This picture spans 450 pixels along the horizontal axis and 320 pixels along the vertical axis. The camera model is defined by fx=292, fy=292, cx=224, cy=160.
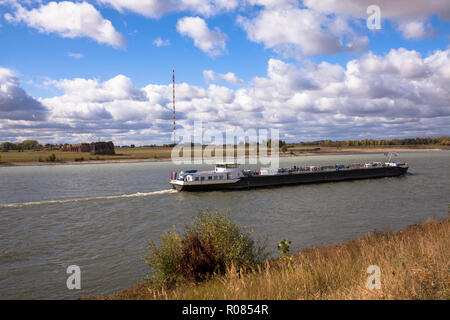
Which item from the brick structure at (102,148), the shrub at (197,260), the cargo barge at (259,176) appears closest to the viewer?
the shrub at (197,260)

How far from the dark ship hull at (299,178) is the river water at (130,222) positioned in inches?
99.8

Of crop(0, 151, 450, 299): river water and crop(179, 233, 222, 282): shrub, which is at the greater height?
crop(179, 233, 222, 282): shrub

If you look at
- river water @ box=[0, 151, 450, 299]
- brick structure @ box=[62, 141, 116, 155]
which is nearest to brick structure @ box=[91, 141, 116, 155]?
brick structure @ box=[62, 141, 116, 155]

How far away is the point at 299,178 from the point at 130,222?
37.8m

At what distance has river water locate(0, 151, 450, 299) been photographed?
15.9 meters

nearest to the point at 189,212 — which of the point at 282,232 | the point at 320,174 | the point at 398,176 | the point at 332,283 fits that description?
the point at 282,232

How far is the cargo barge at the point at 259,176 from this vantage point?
48.5 meters

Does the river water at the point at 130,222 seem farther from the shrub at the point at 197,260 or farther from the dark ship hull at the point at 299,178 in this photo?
the shrub at the point at 197,260

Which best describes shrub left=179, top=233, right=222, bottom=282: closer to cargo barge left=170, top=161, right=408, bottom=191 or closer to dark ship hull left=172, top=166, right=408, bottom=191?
cargo barge left=170, top=161, right=408, bottom=191

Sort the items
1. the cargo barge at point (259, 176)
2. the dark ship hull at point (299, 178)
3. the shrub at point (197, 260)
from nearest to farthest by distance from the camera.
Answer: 1. the shrub at point (197, 260)
2. the cargo barge at point (259, 176)
3. the dark ship hull at point (299, 178)

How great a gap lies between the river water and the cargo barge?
2.70m

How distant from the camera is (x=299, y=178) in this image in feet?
188

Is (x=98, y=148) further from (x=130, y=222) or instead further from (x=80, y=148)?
(x=130, y=222)

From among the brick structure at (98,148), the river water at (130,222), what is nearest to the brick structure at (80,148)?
the brick structure at (98,148)
